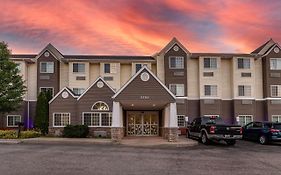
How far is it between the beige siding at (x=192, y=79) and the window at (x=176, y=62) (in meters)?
1.08

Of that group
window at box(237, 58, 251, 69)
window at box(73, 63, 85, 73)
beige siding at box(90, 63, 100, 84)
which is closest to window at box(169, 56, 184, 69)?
window at box(237, 58, 251, 69)

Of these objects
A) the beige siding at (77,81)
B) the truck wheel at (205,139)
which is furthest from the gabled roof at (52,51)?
the truck wheel at (205,139)

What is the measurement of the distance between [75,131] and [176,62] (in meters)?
14.9

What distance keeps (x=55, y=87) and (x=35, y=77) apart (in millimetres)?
2591

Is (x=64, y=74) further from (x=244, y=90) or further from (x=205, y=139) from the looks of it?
(x=205, y=139)

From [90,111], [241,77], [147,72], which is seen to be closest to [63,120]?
[90,111]

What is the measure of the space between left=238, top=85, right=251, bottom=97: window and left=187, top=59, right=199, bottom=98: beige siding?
15.2 ft

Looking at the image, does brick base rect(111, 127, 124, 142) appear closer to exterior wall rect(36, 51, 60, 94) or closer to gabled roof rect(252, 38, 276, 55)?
exterior wall rect(36, 51, 60, 94)

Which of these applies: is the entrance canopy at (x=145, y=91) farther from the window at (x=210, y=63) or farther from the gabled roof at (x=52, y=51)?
the gabled roof at (x=52, y=51)

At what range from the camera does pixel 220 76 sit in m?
44.2

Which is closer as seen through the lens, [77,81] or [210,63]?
[210,63]

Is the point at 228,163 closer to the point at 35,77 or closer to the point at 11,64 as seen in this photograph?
the point at 11,64

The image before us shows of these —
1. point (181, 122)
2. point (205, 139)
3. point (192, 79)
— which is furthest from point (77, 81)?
point (205, 139)

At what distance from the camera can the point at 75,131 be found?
34.2m
